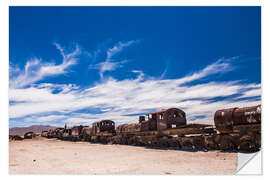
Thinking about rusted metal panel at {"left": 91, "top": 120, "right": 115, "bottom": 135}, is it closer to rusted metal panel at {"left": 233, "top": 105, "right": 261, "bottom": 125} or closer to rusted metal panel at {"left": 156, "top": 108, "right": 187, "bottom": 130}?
rusted metal panel at {"left": 156, "top": 108, "right": 187, "bottom": 130}

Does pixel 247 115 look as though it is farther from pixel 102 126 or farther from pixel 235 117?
pixel 102 126

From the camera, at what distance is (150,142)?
51.9 feet

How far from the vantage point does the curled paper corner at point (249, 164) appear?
6847mm

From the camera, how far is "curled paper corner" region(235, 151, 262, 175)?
6847 millimetres

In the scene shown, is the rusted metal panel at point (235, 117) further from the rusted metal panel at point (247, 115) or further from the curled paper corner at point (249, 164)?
the curled paper corner at point (249, 164)

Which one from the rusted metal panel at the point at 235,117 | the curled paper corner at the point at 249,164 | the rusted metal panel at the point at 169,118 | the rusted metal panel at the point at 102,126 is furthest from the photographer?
the rusted metal panel at the point at 102,126

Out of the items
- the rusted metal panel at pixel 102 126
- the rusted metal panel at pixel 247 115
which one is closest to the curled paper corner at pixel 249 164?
the rusted metal panel at pixel 247 115

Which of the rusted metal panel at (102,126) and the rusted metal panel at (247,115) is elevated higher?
the rusted metal panel at (247,115)

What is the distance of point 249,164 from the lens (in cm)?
747

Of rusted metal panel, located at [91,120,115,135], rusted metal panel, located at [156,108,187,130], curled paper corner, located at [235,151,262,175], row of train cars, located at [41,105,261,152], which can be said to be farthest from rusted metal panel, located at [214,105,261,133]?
rusted metal panel, located at [91,120,115,135]
